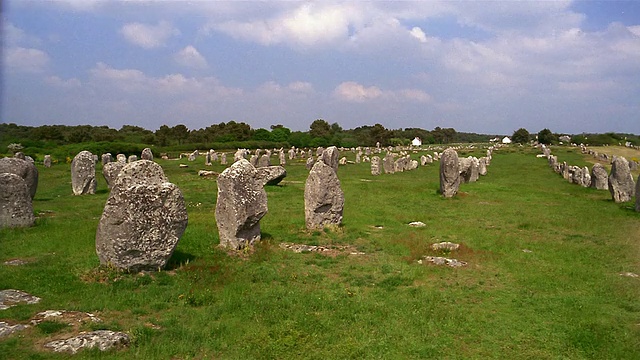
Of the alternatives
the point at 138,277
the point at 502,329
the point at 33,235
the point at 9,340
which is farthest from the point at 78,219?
the point at 502,329

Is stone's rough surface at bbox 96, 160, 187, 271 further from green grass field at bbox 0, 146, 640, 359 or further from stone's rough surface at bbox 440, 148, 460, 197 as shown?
stone's rough surface at bbox 440, 148, 460, 197

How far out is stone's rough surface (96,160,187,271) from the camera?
35.8 ft

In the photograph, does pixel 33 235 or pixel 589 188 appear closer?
pixel 33 235

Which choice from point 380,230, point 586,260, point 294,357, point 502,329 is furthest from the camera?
point 380,230

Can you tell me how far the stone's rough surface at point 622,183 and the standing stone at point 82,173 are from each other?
30667 mm

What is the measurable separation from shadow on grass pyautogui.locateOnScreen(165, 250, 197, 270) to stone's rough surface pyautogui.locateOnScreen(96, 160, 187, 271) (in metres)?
0.44

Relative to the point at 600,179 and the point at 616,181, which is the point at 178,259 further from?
the point at 600,179

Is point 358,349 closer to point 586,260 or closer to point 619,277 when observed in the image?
point 619,277

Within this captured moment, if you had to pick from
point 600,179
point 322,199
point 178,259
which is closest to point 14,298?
point 178,259

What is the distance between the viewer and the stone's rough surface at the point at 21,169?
19.9m

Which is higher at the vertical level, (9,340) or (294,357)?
(9,340)

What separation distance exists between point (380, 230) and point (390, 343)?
32.4 feet

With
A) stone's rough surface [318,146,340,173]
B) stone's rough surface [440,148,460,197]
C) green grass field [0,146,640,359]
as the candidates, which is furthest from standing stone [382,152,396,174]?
green grass field [0,146,640,359]

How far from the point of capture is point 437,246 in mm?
15406
